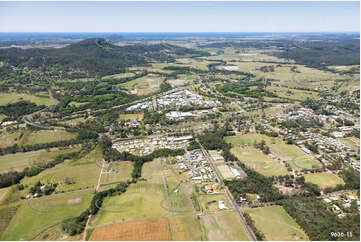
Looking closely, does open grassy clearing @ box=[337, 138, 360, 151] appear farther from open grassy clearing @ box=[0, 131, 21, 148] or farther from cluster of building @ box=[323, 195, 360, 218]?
open grassy clearing @ box=[0, 131, 21, 148]

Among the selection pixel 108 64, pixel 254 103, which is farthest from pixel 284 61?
pixel 108 64

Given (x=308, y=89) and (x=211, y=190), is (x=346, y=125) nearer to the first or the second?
(x=308, y=89)

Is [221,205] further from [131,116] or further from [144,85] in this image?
[144,85]

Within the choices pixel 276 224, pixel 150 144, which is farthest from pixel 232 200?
pixel 150 144

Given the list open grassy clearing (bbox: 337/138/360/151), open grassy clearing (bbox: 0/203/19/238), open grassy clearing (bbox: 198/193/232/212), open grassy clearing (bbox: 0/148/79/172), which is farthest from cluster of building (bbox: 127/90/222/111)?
open grassy clearing (bbox: 0/203/19/238)

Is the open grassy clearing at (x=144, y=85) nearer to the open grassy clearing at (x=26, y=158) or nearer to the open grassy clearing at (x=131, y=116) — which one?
the open grassy clearing at (x=131, y=116)

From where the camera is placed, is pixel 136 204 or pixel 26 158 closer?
pixel 136 204

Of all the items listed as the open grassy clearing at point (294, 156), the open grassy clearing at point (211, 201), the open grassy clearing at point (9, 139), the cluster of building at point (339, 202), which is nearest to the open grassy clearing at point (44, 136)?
the open grassy clearing at point (9, 139)
